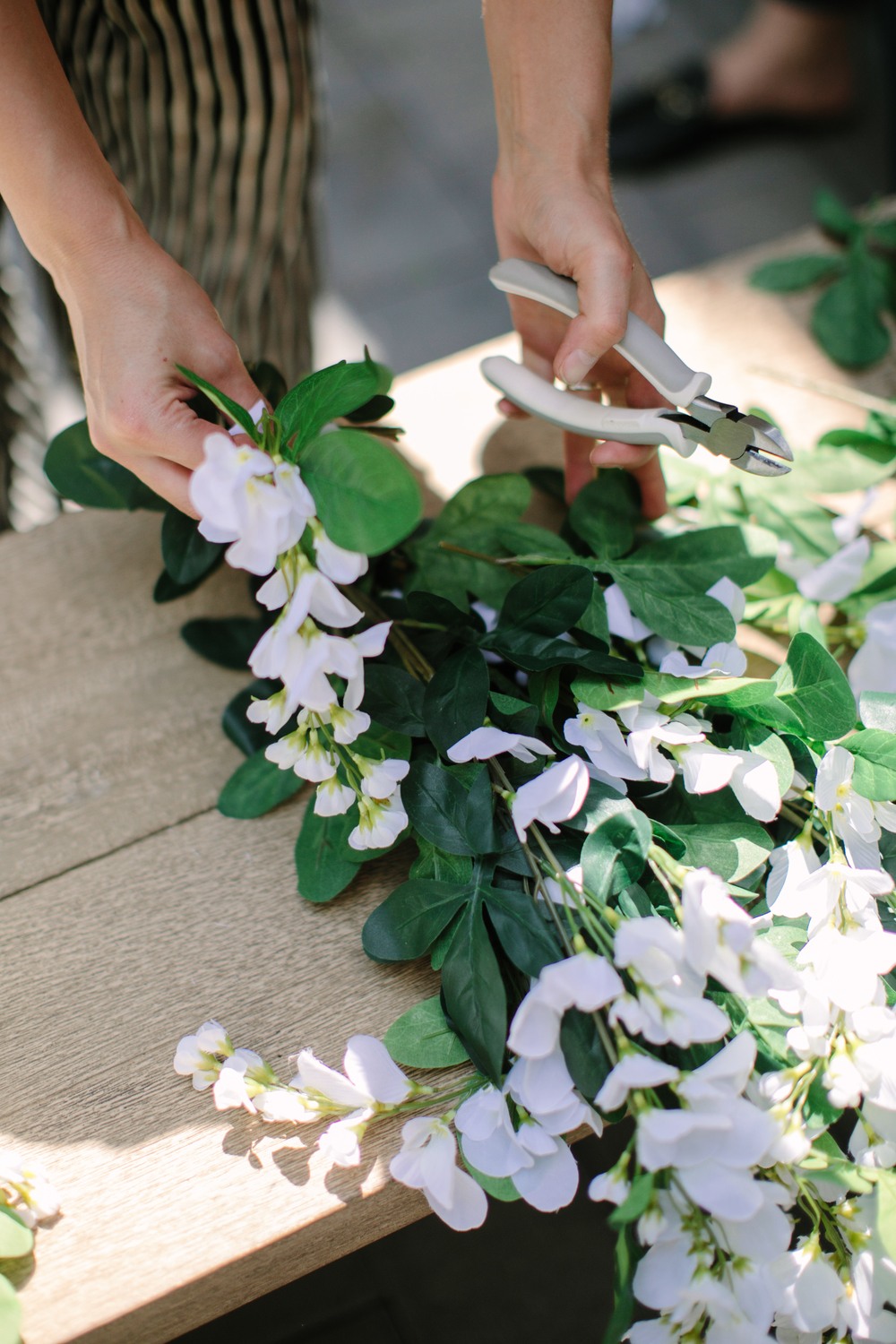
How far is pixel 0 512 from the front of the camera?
1.05 metres

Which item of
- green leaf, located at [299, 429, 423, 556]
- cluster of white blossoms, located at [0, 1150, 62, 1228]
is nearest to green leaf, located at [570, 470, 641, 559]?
green leaf, located at [299, 429, 423, 556]

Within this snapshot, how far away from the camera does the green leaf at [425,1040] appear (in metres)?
0.53

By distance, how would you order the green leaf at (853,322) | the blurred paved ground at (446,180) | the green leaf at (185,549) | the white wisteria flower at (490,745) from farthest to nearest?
the blurred paved ground at (446,180), the green leaf at (853,322), the green leaf at (185,549), the white wisteria flower at (490,745)

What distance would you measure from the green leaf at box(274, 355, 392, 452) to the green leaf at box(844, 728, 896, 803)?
32 cm

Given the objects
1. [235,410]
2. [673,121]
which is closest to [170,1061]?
[235,410]

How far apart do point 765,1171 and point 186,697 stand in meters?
0.47

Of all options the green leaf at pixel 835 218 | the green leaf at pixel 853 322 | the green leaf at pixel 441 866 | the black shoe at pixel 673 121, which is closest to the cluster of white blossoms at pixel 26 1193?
the green leaf at pixel 441 866

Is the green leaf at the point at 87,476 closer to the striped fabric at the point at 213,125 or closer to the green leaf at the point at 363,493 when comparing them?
the green leaf at the point at 363,493

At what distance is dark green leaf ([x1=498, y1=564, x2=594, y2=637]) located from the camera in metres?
0.57

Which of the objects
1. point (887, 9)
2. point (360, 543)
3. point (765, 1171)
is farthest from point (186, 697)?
point (887, 9)

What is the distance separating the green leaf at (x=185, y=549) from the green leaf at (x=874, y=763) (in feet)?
→ 1.33

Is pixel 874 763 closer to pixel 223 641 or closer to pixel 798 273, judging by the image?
pixel 223 641

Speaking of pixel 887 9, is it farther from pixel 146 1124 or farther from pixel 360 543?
pixel 146 1124

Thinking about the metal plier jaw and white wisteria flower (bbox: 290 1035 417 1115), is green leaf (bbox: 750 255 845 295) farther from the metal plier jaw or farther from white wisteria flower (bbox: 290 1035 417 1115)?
white wisteria flower (bbox: 290 1035 417 1115)
